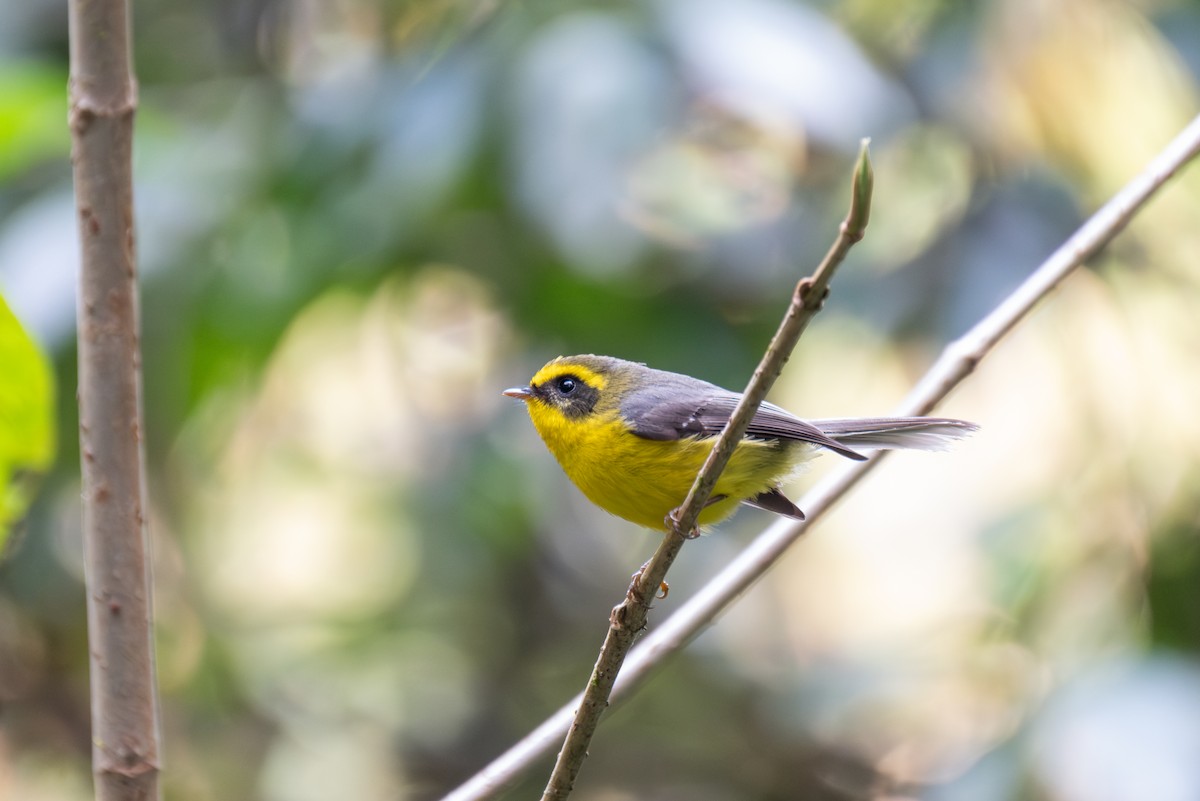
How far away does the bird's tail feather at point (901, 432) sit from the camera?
8.27ft

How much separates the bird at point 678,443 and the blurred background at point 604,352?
0.56m

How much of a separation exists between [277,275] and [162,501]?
1212 millimetres

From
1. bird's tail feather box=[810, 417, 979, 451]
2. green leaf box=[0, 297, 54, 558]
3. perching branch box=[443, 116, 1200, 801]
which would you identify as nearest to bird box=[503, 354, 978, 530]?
bird's tail feather box=[810, 417, 979, 451]

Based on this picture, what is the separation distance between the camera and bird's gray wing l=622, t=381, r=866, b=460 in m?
2.69

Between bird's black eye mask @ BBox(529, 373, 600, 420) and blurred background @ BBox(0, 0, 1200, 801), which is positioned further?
blurred background @ BBox(0, 0, 1200, 801)

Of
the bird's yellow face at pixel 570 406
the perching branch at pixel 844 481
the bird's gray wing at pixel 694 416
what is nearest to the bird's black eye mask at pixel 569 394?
the bird's yellow face at pixel 570 406

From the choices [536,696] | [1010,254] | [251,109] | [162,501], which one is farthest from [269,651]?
[1010,254]

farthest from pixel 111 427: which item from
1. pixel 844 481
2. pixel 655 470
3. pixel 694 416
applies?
pixel 694 416

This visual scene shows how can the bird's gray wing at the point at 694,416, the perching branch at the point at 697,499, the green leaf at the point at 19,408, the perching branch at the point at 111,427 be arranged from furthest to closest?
the bird's gray wing at the point at 694,416, the green leaf at the point at 19,408, the perching branch at the point at 111,427, the perching branch at the point at 697,499

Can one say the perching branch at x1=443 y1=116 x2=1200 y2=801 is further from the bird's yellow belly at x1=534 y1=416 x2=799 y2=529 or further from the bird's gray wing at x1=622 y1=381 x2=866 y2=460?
the bird's yellow belly at x1=534 y1=416 x2=799 y2=529

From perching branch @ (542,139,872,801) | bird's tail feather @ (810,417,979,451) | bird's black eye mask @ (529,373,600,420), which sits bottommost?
perching branch @ (542,139,872,801)

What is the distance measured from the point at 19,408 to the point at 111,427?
1.03 ft

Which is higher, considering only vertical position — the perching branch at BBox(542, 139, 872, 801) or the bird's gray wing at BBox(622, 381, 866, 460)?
the bird's gray wing at BBox(622, 381, 866, 460)

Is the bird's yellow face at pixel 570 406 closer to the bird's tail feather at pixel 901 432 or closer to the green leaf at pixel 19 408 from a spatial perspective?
the bird's tail feather at pixel 901 432
